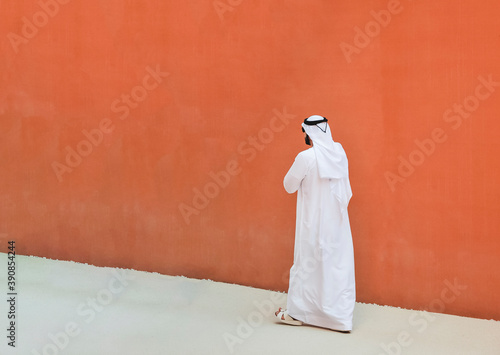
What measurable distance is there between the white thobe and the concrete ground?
7.3 inches

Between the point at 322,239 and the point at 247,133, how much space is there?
51.7 inches

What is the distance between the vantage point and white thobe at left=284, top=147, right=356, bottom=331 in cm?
491

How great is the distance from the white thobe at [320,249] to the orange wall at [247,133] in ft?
1.60

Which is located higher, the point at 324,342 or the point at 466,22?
the point at 466,22

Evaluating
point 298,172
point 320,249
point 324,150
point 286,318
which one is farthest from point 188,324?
point 324,150

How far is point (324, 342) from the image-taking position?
183 inches

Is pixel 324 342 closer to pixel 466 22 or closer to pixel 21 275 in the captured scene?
pixel 466 22

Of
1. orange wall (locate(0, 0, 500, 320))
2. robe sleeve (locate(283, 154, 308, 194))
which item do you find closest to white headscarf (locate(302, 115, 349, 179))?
robe sleeve (locate(283, 154, 308, 194))

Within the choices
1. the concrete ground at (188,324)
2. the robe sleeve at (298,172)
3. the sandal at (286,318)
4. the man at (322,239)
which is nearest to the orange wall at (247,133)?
the concrete ground at (188,324)

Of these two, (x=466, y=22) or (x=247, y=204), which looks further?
(x=247, y=204)

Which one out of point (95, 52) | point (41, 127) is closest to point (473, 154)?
point (95, 52)

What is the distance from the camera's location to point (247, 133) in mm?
5789

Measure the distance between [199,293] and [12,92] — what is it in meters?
2.90

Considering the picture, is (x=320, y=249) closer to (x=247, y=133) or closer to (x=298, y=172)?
(x=298, y=172)
